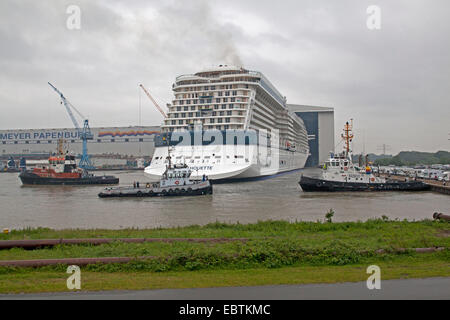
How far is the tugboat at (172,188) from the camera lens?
34.4 metres

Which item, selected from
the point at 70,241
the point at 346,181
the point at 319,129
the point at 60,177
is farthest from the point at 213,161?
the point at 319,129

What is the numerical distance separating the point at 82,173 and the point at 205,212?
39.0 meters

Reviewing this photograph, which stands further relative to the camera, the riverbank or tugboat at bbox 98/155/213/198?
tugboat at bbox 98/155/213/198

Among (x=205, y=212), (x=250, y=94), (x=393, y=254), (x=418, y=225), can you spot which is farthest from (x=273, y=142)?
(x=393, y=254)

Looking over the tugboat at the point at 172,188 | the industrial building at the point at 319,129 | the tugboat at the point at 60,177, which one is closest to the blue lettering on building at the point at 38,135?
the tugboat at the point at 60,177

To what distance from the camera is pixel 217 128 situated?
44750 millimetres

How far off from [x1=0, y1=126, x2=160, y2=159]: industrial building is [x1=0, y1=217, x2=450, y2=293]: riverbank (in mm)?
115090

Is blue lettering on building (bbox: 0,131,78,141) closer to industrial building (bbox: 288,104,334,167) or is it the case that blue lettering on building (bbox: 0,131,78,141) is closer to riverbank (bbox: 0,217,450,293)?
industrial building (bbox: 288,104,334,167)

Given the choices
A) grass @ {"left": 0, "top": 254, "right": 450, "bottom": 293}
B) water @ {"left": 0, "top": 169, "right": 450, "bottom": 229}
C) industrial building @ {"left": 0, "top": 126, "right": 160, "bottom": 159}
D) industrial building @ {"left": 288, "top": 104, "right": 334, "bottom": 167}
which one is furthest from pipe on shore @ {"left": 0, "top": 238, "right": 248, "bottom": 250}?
industrial building @ {"left": 288, "top": 104, "right": 334, "bottom": 167}

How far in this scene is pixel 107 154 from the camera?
125 meters

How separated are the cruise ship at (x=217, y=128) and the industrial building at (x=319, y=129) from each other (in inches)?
3635

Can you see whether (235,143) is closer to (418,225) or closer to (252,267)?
(418,225)

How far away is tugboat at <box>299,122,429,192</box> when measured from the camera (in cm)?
3884
